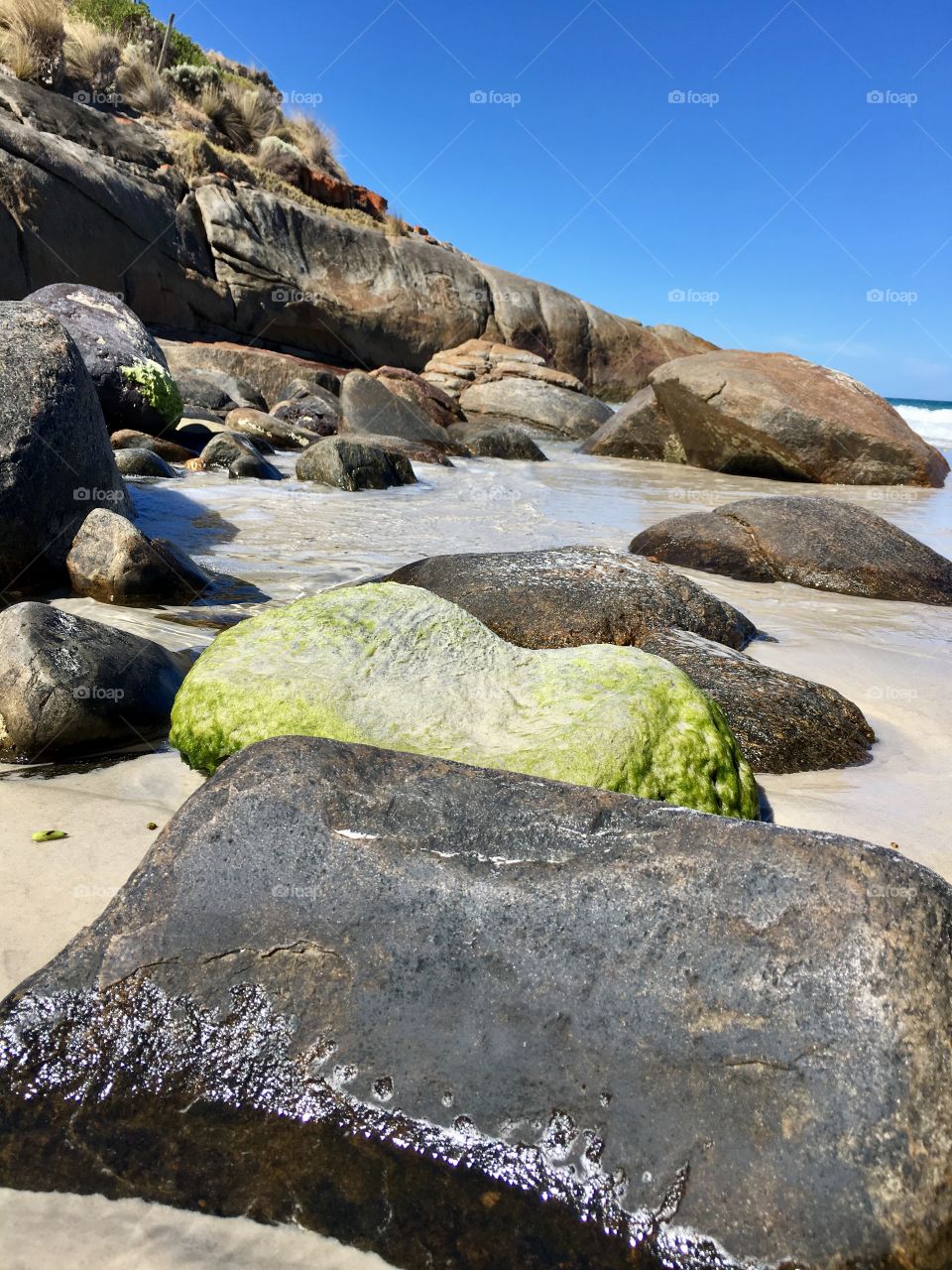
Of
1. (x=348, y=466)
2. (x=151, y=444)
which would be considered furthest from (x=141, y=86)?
(x=348, y=466)

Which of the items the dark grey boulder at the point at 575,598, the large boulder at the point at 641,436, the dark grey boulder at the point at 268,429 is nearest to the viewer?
the dark grey boulder at the point at 575,598

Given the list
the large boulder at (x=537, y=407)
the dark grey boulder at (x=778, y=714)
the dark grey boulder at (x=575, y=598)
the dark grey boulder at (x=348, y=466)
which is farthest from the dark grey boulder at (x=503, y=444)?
the dark grey boulder at (x=778, y=714)

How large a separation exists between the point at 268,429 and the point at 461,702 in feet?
39.0

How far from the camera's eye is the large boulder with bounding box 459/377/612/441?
21.1 meters

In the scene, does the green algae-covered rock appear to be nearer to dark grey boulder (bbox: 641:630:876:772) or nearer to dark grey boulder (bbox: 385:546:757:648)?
dark grey boulder (bbox: 641:630:876:772)

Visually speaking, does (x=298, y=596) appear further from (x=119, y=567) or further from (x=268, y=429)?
(x=268, y=429)

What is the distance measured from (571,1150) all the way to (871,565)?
245 inches

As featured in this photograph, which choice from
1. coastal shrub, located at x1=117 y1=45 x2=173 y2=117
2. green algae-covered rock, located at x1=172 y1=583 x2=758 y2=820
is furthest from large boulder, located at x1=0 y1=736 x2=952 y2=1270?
coastal shrub, located at x1=117 y1=45 x2=173 y2=117

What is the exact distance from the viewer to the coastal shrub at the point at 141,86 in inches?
934

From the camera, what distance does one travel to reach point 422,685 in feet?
10.4

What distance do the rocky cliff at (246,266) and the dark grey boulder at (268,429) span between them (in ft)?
20.0

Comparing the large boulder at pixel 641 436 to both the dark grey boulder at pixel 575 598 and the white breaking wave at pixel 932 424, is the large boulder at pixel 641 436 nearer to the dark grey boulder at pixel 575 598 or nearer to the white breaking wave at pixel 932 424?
the dark grey boulder at pixel 575 598

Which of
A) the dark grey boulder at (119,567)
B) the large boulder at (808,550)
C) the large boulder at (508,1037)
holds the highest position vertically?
the large boulder at (808,550)

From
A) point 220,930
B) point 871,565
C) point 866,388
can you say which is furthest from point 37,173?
point 220,930
